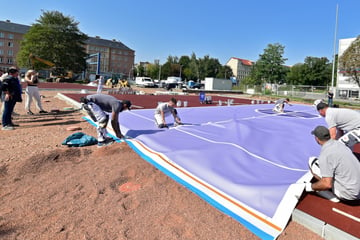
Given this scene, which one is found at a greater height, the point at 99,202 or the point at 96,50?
the point at 96,50

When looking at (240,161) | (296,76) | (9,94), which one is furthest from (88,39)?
(240,161)

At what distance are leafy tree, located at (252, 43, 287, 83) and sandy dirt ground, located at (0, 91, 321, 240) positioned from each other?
166ft

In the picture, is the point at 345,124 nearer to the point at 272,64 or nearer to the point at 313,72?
the point at 272,64

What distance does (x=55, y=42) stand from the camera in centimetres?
4684

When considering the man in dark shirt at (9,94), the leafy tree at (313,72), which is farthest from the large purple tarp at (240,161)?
the leafy tree at (313,72)

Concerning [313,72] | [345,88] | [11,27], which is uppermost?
[11,27]

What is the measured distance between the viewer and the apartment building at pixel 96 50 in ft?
247

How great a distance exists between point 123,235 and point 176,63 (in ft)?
270

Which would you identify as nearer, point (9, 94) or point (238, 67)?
point (9, 94)

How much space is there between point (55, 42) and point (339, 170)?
54.2 m

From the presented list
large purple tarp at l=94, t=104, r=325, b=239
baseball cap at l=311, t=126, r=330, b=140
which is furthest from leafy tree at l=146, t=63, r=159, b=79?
baseball cap at l=311, t=126, r=330, b=140

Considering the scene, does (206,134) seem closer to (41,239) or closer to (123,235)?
(123,235)

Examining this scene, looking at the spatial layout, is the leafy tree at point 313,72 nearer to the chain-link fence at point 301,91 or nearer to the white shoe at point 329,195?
the chain-link fence at point 301,91

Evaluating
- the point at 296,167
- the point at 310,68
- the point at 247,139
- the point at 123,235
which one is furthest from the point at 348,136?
the point at 310,68
